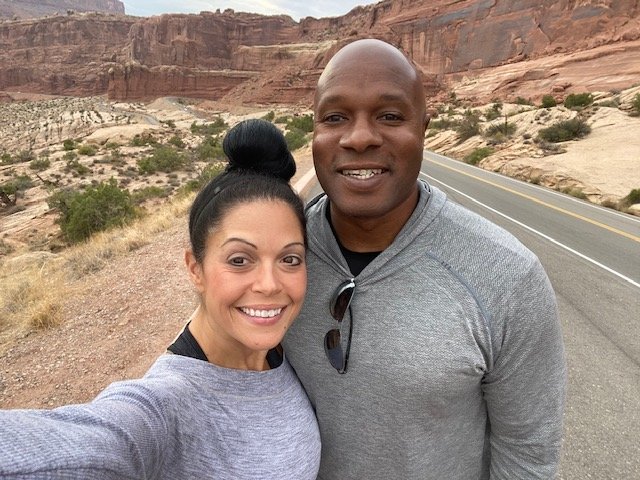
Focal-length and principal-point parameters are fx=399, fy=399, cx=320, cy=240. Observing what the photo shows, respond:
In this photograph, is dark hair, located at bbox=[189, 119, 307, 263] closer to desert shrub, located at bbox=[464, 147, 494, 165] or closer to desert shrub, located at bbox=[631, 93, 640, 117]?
desert shrub, located at bbox=[464, 147, 494, 165]

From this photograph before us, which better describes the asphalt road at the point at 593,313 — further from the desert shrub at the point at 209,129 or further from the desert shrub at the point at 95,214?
the desert shrub at the point at 209,129

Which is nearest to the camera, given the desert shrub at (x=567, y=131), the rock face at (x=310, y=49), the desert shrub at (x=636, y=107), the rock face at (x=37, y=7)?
the desert shrub at (x=567, y=131)

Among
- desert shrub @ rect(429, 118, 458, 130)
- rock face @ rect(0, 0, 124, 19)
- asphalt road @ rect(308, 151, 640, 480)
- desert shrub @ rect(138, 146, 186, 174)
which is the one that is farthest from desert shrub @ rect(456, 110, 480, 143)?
rock face @ rect(0, 0, 124, 19)

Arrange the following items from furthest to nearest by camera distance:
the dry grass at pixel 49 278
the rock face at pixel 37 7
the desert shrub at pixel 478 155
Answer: the rock face at pixel 37 7, the desert shrub at pixel 478 155, the dry grass at pixel 49 278

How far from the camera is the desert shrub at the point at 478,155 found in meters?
20.8

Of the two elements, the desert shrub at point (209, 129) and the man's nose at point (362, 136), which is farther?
the desert shrub at point (209, 129)

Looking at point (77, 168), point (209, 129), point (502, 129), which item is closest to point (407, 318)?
point (77, 168)

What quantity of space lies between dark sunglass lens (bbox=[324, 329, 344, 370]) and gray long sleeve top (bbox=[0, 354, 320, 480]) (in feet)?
0.64

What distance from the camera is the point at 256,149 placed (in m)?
1.38

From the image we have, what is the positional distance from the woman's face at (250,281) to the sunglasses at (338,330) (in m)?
0.11

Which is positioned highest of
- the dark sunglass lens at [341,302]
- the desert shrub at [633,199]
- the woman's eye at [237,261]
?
the woman's eye at [237,261]

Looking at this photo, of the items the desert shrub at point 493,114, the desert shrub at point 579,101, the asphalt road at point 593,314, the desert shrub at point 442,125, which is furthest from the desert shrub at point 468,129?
the asphalt road at point 593,314

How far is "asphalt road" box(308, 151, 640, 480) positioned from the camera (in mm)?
2760

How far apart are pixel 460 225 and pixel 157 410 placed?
3.12 feet
